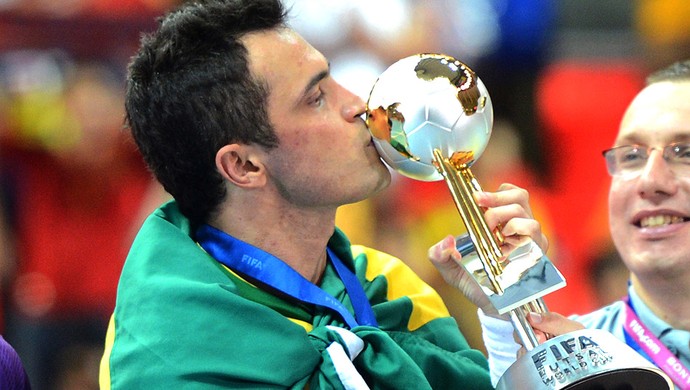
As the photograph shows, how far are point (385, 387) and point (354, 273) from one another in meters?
0.37

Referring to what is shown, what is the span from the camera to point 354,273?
2402mm

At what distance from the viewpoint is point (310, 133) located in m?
2.20

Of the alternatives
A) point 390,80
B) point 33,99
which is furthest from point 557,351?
point 33,99

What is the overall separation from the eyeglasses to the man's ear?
979 mm

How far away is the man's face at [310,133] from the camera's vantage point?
2189mm

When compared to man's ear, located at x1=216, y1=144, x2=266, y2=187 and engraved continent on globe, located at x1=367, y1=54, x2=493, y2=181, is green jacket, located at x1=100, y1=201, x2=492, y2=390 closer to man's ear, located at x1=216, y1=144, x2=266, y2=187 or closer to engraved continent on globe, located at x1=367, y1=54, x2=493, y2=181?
man's ear, located at x1=216, y1=144, x2=266, y2=187

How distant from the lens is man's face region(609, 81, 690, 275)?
2.58m

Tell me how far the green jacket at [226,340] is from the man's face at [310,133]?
0.77 feet

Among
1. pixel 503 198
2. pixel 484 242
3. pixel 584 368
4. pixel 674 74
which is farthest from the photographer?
pixel 674 74

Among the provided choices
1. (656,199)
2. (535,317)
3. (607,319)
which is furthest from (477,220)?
(607,319)

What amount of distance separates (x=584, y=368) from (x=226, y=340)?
2.27 feet

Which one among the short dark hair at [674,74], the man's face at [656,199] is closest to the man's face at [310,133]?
the man's face at [656,199]

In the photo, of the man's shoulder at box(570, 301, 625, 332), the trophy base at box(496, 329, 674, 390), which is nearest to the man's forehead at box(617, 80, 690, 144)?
the man's shoulder at box(570, 301, 625, 332)

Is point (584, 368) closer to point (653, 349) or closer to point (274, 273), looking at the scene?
point (274, 273)
